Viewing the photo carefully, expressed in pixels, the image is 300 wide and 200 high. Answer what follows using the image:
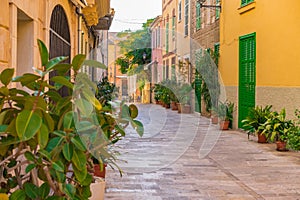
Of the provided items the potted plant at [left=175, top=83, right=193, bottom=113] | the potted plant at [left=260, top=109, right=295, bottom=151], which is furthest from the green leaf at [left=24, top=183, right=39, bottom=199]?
the potted plant at [left=175, top=83, right=193, bottom=113]

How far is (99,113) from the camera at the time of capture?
2617 millimetres

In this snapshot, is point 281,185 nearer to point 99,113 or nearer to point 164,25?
point 99,113

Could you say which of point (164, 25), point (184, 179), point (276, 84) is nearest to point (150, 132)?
point (276, 84)

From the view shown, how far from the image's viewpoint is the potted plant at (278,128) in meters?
8.71

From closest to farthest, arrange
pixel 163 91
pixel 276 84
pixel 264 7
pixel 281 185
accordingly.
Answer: pixel 281 185
pixel 276 84
pixel 264 7
pixel 163 91

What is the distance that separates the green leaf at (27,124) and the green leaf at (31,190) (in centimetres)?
38

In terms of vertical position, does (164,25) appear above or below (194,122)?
above

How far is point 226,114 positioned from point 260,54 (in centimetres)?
257

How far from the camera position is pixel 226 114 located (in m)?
12.8

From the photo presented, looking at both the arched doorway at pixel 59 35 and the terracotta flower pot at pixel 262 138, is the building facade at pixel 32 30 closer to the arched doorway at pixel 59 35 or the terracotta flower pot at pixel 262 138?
the arched doorway at pixel 59 35

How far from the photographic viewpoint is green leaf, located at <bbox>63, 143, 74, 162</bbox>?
88.5 inches

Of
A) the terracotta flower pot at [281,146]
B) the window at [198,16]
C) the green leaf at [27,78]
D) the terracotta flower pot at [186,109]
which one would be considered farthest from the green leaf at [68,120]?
the terracotta flower pot at [186,109]

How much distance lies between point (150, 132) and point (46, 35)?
23.9 feet

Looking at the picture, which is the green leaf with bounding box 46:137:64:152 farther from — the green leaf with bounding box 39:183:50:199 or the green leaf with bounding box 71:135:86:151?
the green leaf with bounding box 39:183:50:199
